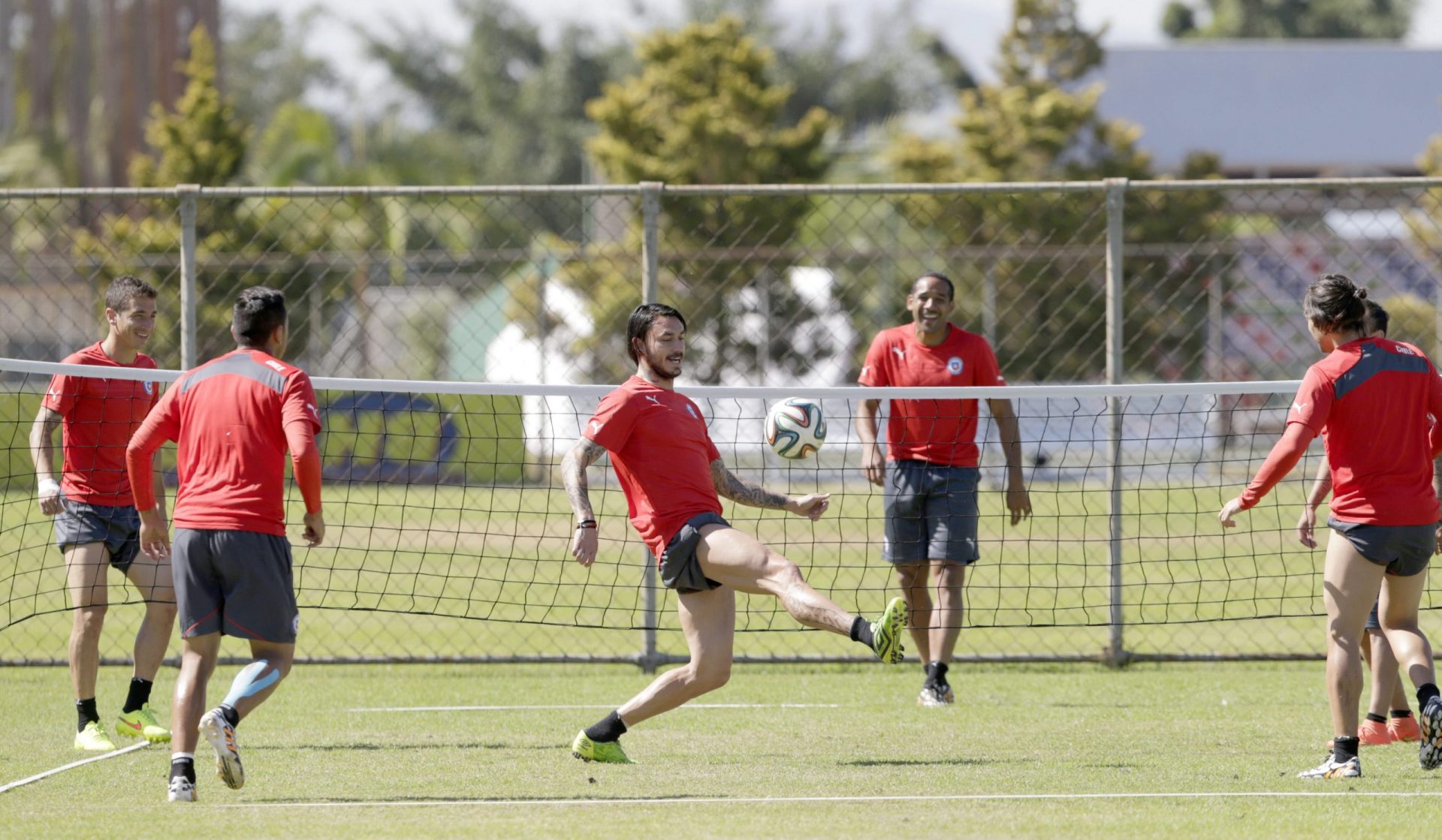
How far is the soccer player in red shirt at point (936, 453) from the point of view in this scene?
323 inches

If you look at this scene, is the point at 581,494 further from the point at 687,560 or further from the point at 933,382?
the point at 933,382

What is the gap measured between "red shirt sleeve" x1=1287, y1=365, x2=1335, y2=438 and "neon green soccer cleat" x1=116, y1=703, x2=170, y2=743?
4.84m

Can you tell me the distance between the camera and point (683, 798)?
6.03m

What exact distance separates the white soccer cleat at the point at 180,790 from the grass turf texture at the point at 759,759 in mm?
73

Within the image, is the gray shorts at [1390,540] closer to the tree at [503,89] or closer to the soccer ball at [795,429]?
the soccer ball at [795,429]

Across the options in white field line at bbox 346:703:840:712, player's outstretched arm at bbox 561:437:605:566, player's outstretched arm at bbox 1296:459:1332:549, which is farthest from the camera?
white field line at bbox 346:703:840:712

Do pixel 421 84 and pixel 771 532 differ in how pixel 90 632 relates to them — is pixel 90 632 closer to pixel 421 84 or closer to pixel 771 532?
pixel 771 532

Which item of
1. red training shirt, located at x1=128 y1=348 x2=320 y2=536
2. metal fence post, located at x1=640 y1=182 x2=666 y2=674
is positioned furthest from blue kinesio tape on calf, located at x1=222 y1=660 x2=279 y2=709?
metal fence post, located at x1=640 y1=182 x2=666 y2=674

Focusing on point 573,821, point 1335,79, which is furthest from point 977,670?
point 1335,79

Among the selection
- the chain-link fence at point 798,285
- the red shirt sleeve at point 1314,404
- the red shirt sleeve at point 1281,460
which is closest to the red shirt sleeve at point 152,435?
the red shirt sleeve at point 1281,460

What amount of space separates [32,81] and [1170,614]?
112 feet

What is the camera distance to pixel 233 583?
231 inches

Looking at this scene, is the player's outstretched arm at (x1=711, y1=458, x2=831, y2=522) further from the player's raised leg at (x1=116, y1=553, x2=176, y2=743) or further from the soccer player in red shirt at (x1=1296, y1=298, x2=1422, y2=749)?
the player's raised leg at (x1=116, y1=553, x2=176, y2=743)

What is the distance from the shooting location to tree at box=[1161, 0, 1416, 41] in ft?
186
